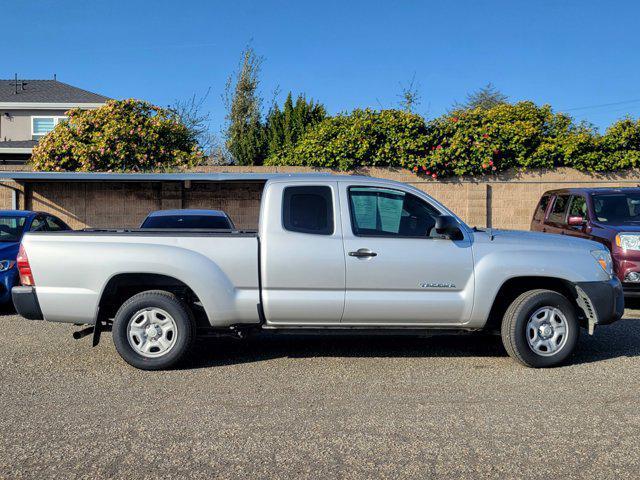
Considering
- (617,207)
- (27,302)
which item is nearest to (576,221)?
(617,207)

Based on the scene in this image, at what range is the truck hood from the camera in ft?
21.1

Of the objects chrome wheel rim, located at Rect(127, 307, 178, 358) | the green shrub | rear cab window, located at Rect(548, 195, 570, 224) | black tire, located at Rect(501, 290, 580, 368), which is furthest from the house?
black tire, located at Rect(501, 290, 580, 368)

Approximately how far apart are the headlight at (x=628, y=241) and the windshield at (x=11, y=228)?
935 cm

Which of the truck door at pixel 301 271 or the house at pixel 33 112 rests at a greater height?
the house at pixel 33 112

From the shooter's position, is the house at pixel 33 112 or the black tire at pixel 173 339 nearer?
the black tire at pixel 173 339

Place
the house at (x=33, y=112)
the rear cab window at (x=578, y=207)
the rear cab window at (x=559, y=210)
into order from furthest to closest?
the house at (x=33, y=112) < the rear cab window at (x=559, y=210) < the rear cab window at (x=578, y=207)

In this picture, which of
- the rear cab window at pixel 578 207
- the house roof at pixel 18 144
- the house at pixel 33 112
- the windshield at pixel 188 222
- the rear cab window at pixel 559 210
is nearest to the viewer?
the windshield at pixel 188 222

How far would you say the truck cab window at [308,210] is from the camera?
639cm

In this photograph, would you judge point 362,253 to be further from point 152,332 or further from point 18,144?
point 18,144

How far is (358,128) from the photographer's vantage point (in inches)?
710

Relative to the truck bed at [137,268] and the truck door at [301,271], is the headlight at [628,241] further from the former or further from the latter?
the truck bed at [137,268]

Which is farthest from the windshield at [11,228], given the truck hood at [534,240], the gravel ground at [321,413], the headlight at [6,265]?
the truck hood at [534,240]

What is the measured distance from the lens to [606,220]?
35.0 ft

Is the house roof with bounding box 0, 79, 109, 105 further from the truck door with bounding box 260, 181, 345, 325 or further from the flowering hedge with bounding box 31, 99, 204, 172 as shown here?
the truck door with bounding box 260, 181, 345, 325
